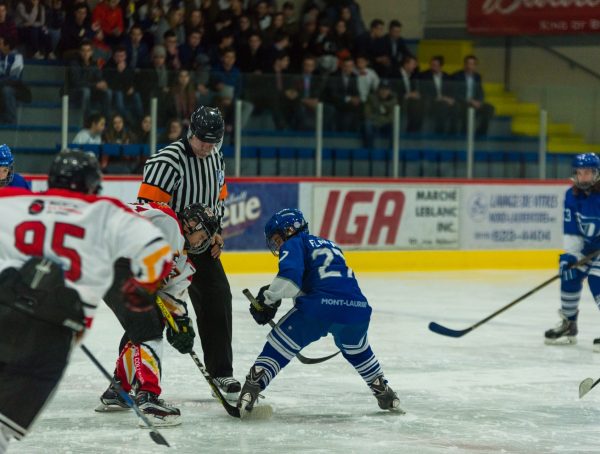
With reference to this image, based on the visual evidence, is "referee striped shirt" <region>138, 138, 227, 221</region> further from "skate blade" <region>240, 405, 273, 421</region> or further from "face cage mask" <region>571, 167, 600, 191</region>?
"face cage mask" <region>571, 167, 600, 191</region>

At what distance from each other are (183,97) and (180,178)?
18.7 feet

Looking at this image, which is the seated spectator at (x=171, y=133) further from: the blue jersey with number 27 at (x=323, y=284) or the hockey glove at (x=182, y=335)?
the hockey glove at (x=182, y=335)

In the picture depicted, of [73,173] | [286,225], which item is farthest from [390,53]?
[73,173]

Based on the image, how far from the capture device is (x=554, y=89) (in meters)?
13.4

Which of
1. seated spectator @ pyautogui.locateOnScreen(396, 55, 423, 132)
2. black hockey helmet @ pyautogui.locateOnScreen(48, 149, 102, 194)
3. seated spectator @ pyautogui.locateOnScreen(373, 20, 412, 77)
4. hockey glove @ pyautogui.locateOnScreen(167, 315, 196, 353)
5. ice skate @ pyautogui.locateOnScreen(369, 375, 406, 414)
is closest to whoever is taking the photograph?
black hockey helmet @ pyautogui.locateOnScreen(48, 149, 102, 194)

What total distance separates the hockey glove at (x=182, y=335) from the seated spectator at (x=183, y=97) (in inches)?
242

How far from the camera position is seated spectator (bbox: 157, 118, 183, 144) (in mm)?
10922

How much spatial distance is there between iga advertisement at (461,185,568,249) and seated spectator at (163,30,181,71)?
305cm

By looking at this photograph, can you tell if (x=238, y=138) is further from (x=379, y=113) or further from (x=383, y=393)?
(x=383, y=393)

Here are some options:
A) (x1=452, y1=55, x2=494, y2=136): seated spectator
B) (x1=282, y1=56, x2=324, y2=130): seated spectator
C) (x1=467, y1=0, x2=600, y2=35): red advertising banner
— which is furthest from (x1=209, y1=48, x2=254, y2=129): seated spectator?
(x1=467, y1=0, x2=600, y2=35): red advertising banner

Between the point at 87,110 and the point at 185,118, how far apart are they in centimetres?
90

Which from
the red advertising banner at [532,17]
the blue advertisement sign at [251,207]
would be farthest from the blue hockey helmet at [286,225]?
the red advertising banner at [532,17]

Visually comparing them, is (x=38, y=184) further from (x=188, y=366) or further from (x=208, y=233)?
(x=208, y=233)

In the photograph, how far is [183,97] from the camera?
1112 cm
